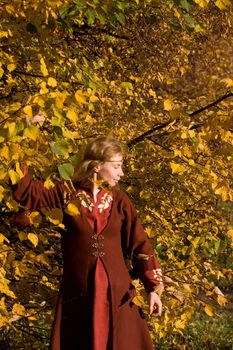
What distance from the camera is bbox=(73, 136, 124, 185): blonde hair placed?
2.98 meters

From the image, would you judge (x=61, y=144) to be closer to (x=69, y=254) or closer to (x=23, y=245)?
(x=69, y=254)

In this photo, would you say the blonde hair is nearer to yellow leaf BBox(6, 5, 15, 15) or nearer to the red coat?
the red coat

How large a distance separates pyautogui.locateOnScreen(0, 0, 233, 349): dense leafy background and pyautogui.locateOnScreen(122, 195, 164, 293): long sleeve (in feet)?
0.37

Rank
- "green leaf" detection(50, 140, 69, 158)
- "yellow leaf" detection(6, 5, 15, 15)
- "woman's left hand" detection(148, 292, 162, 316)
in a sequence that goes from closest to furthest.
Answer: "green leaf" detection(50, 140, 69, 158), "yellow leaf" detection(6, 5, 15, 15), "woman's left hand" detection(148, 292, 162, 316)

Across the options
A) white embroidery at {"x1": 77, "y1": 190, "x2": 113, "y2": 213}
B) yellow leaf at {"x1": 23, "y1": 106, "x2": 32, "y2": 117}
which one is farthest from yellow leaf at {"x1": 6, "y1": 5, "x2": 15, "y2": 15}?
white embroidery at {"x1": 77, "y1": 190, "x2": 113, "y2": 213}

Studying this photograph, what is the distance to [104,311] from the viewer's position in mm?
2959

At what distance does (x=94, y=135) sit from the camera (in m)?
3.35

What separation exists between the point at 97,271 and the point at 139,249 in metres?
0.30

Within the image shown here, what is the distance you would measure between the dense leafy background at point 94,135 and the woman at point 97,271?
0.11 metres

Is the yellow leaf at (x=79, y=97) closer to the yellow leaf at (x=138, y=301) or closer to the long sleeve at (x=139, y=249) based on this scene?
the long sleeve at (x=139, y=249)

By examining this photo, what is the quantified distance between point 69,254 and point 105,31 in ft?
9.52

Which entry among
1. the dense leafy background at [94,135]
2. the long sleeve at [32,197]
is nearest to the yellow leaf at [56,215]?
the dense leafy background at [94,135]

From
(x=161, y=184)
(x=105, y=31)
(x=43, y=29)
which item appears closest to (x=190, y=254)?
(x=161, y=184)

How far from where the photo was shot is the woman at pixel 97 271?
2.93m
